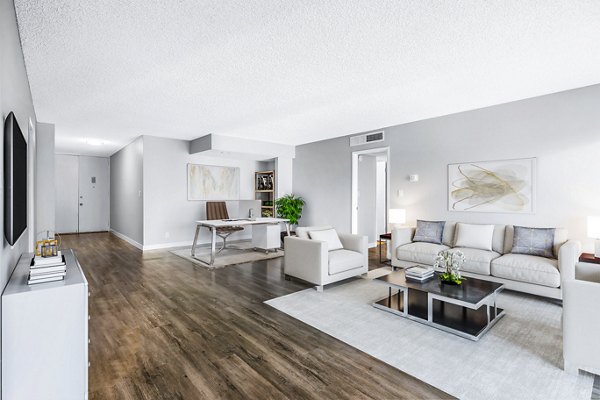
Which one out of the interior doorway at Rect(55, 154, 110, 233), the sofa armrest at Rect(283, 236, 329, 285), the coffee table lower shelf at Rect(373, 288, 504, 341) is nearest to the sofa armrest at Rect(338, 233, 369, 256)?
the sofa armrest at Rect(283, 236, 329, 285)

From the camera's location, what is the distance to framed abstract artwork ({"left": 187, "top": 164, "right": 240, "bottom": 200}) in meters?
7.14

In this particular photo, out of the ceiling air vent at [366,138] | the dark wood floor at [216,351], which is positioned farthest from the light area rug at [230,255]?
the ceiling air vent at [366,138]

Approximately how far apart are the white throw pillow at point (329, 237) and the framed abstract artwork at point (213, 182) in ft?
13.1

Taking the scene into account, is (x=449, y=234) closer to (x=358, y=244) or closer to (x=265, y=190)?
(x=358, y=244)

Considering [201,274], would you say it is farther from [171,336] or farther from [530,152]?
[530,152]

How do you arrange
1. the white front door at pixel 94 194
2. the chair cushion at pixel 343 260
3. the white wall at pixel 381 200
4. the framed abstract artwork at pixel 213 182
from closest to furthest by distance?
the chair cushion at pixel 343 260, the framed abstract artwork at pixel 213 182, the white wall at pixel 381 200, the white front door at pixel 94 194

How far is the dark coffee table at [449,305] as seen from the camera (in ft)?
8.66

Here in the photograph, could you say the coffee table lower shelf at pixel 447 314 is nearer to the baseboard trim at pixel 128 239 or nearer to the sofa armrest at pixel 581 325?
the sofa armrest at pixel 581 325

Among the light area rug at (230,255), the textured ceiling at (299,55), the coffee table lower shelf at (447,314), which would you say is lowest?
the coffee table lower shelf at (447,314)

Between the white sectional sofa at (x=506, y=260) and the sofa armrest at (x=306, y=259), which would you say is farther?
the sofa armrest at (x=306, y=259)

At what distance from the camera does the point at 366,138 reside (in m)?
6.08

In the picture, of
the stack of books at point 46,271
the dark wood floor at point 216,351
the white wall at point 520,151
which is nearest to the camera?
the stack of books at point 46,271

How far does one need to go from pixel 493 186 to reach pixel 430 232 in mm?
1098

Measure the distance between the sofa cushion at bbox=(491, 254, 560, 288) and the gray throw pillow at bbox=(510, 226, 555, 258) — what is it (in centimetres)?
9
